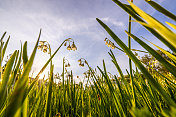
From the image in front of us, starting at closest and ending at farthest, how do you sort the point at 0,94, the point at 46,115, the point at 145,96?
the point at 0,94 < the point at 46,115 < the point at 145,96

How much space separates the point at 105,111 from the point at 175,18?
0.91 metres

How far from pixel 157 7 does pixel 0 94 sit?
1.73ft

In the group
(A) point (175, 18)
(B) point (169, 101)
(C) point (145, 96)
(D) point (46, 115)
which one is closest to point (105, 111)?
(C) point (145, 96)

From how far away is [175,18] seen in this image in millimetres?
351

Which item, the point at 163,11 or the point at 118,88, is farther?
the point at 118,88

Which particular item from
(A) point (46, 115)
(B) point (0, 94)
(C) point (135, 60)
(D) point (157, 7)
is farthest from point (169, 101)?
(A) point (46, 115)

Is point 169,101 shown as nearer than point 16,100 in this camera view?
No

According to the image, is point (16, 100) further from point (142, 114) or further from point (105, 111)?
point (105, 111)

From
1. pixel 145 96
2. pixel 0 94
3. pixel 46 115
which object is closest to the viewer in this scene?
pixel 0 94

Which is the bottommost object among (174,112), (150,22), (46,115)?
(174,112)

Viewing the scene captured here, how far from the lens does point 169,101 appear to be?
1.07 feet

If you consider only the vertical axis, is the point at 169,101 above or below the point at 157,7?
below

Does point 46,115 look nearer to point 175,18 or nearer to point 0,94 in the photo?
point 0,94

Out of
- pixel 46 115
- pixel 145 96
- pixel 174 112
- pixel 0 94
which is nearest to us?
pixel 174 112
